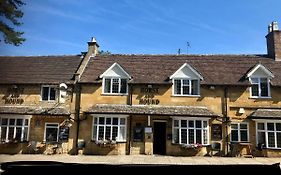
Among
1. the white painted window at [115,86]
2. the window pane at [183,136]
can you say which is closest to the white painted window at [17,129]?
the white painted window at [115,86]

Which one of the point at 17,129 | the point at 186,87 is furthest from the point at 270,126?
the point at 17,129

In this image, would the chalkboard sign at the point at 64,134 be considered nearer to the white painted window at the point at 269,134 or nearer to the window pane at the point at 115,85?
the window pane at the point at 115,85

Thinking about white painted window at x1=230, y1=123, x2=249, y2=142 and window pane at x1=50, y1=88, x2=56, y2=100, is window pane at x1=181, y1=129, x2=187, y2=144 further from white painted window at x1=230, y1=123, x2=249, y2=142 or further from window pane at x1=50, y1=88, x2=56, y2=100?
window pane at x1=50, y1=88, x2=56, y2=100

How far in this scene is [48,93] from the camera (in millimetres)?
20922

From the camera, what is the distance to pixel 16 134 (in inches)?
776

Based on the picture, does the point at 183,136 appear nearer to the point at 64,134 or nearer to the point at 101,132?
the point at 101,132

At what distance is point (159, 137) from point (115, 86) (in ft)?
16.0

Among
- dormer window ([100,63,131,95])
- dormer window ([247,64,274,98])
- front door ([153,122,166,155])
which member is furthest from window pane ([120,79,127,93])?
→ dormer window ([247,64,274,98])

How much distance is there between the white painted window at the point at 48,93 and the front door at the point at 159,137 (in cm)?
782

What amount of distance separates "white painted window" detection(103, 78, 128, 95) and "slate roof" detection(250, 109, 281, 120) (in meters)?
9.05

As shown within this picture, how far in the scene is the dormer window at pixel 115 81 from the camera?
2061cm

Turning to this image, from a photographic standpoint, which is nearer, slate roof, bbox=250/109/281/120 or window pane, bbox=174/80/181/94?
slate roof, bbox=250/109/281/120

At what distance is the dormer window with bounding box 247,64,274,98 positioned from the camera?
65.4 feet
